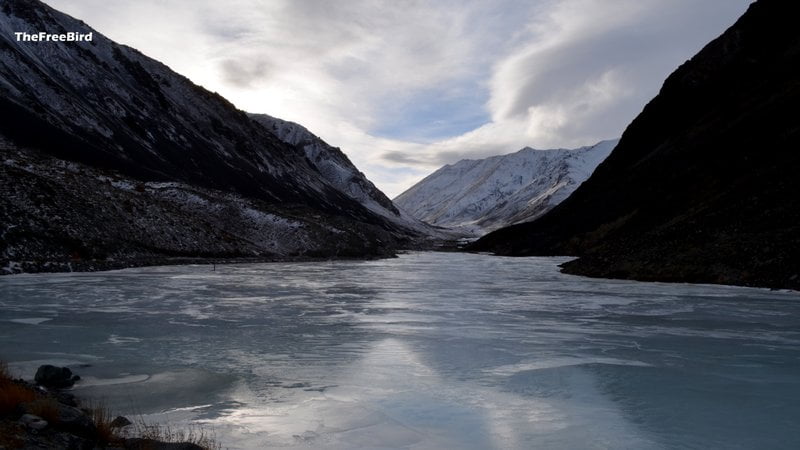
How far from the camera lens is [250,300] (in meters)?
24.8

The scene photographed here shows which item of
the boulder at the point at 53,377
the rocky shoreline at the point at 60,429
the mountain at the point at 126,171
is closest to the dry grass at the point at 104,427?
the rocky shoreline at the point at 60,429

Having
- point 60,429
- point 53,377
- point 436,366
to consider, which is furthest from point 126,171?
point 60,429

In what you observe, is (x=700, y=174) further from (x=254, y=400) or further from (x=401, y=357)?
(x=254, y=400)

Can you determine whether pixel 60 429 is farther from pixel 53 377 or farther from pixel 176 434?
pixel 53 377

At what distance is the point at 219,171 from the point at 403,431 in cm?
11224

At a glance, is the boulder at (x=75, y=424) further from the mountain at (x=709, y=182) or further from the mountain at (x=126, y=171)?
the mountain at (x=126, y=171)

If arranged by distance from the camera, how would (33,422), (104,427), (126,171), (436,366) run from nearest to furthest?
1. (33,422)
2. (104,427)
3. (436,366)
4. (126,171)

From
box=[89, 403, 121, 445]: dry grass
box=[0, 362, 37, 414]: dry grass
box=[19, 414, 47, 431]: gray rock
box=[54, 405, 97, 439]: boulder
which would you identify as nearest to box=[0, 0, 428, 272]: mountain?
box=[0, 362, 37, 414]: dry grass

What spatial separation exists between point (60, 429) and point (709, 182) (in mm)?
47729

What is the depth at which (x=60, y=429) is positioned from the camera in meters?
6.92

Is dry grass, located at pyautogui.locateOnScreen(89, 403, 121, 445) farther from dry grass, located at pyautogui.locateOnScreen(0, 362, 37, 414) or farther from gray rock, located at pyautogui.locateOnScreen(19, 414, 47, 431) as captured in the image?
dry grass, located at pyautogui.locateOnScreen(0, 362, 37, 414)

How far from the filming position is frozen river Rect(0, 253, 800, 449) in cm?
825

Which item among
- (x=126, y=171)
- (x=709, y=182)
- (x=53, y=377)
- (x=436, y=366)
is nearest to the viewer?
(x=53, y=377)

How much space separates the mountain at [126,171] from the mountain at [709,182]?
112 feet
